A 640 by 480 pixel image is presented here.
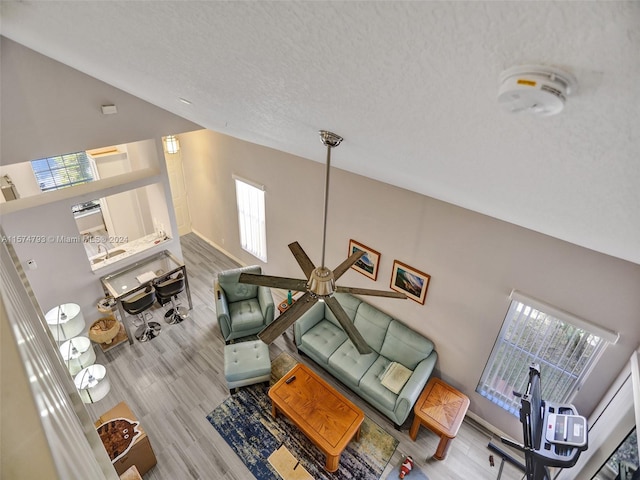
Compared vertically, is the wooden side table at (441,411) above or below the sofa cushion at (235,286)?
below

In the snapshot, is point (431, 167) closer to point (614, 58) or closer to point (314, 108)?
point (314, 108)

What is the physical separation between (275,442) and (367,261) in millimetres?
2545

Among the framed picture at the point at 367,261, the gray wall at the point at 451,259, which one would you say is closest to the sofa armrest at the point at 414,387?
the gray wall at the point at 451,259

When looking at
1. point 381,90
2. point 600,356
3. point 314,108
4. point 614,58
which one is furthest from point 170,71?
point 600,356

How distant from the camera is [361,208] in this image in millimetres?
4652

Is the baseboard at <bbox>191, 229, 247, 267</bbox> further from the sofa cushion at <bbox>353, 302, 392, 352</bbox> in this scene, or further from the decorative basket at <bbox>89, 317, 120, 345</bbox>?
the sofa cushion at <bbox>353, 302, 392, 352</bbox>

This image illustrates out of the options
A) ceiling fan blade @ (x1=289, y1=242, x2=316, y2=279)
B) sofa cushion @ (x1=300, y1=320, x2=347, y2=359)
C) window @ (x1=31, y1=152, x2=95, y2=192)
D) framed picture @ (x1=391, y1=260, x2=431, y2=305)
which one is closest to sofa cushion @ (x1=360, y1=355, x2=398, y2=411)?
sofa cushion @ (x1=300, y1=320, x2=347, y2=359)

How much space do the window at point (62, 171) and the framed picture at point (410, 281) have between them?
19.4 ft

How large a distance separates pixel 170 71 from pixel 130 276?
4.64m

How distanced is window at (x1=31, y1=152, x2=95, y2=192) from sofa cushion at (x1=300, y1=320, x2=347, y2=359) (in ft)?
16.8

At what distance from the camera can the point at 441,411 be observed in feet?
13.8

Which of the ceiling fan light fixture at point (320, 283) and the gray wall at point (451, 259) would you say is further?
the gray wall at point (451, 259)

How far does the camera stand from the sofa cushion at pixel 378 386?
436 cm

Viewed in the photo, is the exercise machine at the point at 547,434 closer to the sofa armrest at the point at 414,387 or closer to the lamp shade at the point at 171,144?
the sofa armrest at the point at 414,387
